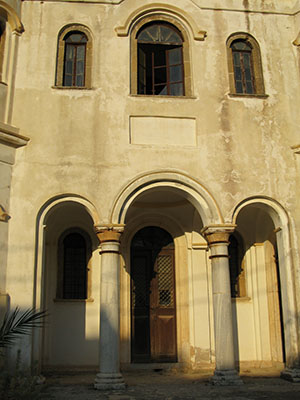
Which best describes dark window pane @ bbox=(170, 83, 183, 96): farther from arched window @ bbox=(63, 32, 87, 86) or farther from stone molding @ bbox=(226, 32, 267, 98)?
arched window @ bbox=(63, 32, 87, 86)

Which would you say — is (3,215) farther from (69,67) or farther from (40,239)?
(69,67)

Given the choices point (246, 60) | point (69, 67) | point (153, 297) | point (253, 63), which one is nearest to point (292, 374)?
point (153, 297)

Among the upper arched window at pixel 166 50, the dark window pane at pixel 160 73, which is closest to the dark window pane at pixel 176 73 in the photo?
the upper arched window at pixel 166 50

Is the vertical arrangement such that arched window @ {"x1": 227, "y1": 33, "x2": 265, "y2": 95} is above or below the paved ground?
above

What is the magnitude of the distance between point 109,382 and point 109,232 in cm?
299

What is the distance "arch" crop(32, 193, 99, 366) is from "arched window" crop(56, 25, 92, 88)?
285cm

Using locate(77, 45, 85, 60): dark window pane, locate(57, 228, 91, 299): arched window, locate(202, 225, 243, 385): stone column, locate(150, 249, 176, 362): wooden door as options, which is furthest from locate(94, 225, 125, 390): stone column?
locate(77, 45, 85, 60): dark window pane

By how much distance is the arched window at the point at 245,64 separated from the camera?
38.6ft

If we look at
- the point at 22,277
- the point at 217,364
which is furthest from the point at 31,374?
the point at 217,364

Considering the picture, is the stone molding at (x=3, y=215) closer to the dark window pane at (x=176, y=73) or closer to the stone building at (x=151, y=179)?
the stone building at (x=151, y=179)

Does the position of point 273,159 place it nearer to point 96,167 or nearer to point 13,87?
point 96,167

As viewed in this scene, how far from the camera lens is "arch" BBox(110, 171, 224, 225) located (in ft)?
34.5

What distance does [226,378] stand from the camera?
954 centimetres

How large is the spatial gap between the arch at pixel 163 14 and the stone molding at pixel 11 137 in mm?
3509
